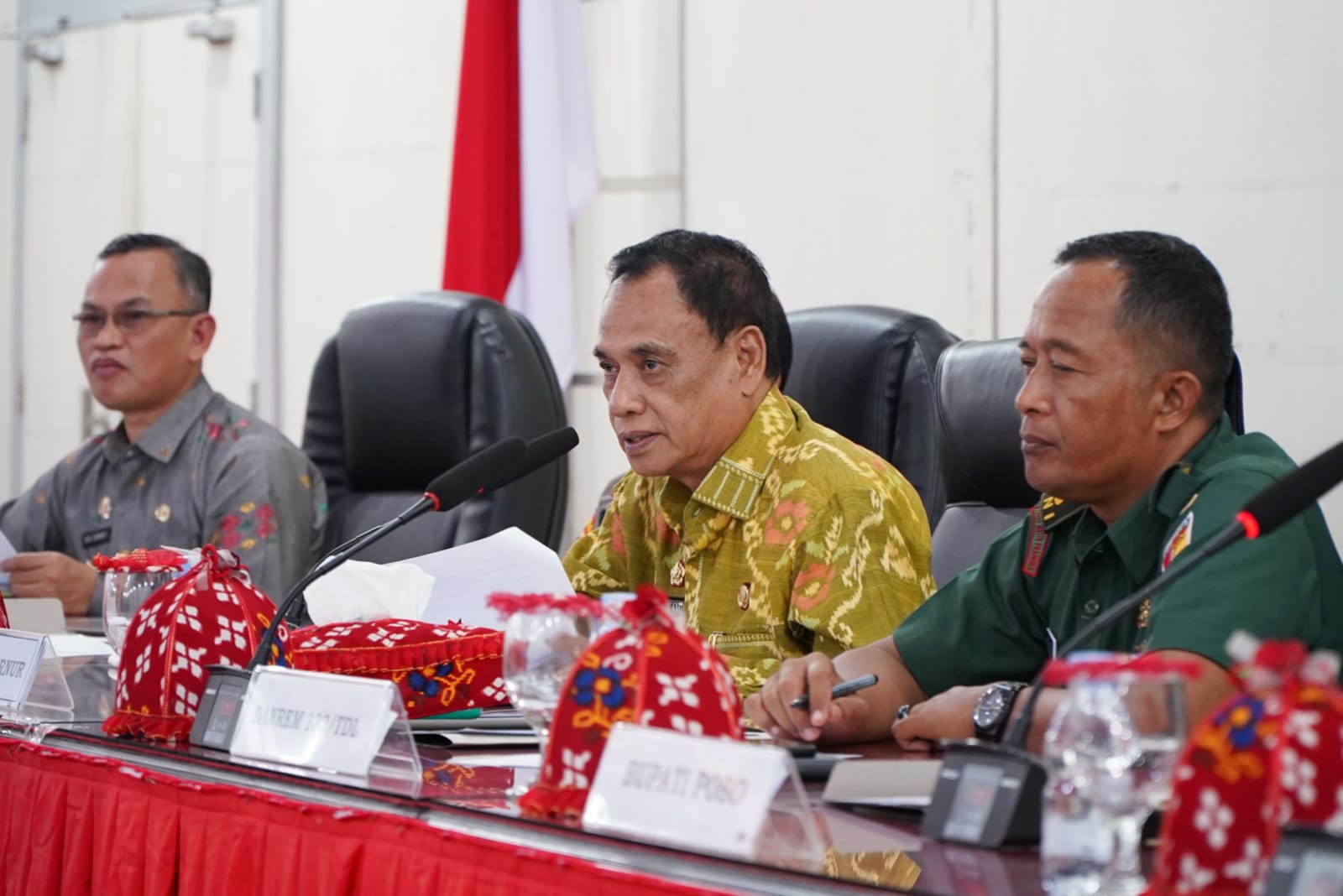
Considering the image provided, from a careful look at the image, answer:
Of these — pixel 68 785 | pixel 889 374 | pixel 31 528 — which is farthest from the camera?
pixel 31 528

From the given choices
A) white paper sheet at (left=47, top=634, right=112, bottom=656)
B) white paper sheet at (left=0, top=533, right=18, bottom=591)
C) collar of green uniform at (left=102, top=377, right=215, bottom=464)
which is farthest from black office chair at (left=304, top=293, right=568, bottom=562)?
white paper sheet at (left=47, top=634, right=112, bottom=656)

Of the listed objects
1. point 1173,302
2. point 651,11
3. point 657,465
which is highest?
point 651,11

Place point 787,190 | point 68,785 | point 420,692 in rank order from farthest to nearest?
1. point 787,190
2. point 420,692
3. point 68,785

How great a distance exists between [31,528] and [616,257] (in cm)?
165

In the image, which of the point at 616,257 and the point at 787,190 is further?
the point at 787,190

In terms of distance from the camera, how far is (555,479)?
10.0 ft

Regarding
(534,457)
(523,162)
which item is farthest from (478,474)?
(523,162)

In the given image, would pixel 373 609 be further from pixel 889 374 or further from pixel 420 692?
pixel 889 374

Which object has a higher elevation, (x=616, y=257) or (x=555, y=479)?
(x=616, y=257)

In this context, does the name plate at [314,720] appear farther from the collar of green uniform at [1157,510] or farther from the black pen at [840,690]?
the collar of green uniform at [1157,510]

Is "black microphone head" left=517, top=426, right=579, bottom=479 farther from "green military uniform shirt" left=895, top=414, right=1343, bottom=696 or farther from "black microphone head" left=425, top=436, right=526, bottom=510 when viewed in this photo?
"green military uniform shirt" left=895, top=414, right=1343, bottom=696

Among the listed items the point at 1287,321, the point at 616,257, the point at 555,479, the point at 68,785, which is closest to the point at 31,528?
the point at 555,479

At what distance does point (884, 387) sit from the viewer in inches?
96.0

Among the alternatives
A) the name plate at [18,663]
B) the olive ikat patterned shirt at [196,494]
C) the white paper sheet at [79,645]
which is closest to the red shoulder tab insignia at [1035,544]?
the name plate at [18,663]
